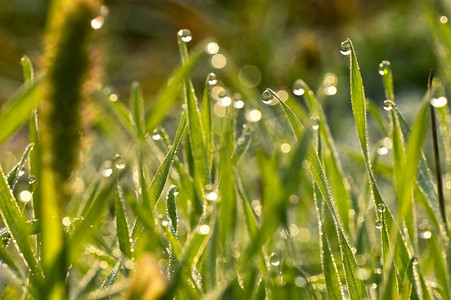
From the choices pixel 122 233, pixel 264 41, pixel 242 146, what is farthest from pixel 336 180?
pixel 264 41

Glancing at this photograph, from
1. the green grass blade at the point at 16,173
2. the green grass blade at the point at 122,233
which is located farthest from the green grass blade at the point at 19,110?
the green grass blade at the point at 122,233

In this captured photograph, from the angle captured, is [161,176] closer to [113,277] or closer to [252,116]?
[113,277]

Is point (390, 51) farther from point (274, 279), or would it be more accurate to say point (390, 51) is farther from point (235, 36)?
point (274, 279)

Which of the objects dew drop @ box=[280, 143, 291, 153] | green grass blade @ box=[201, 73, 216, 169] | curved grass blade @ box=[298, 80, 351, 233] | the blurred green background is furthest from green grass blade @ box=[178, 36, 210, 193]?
the blurred green background

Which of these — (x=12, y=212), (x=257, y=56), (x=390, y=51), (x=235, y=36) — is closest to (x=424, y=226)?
(x=12, y=212)

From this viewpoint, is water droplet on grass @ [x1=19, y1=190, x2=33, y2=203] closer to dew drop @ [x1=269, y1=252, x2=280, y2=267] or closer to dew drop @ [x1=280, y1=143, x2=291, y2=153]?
dew drop @ [x1=269, y1=252, x2=280, y2=267]

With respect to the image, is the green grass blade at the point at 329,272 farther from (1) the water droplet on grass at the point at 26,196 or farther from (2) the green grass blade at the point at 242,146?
(1) the water droplet on grass at the point at 26,196
